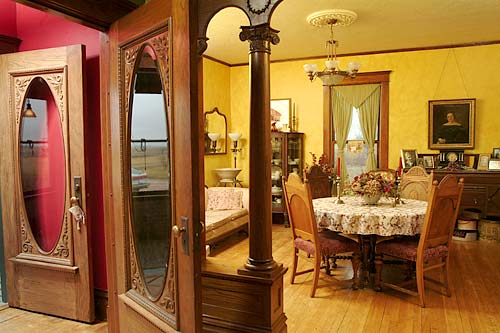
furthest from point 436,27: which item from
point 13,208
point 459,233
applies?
point 13,208

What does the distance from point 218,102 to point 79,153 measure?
417 cm

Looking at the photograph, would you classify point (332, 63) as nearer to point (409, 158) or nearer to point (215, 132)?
point (409, 158)

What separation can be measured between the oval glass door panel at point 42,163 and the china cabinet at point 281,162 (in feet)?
12.6

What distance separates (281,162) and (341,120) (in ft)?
4.04

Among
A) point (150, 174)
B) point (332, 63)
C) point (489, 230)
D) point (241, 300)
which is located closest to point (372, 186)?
point (332, 63)

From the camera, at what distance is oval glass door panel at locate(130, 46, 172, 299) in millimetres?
2055

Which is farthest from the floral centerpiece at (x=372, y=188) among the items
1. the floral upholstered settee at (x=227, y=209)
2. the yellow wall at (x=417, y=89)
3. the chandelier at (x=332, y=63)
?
the yellow wall at (x=417, y=89)

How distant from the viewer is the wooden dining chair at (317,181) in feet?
15.6

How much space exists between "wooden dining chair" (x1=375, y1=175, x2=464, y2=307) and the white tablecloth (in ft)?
0.45

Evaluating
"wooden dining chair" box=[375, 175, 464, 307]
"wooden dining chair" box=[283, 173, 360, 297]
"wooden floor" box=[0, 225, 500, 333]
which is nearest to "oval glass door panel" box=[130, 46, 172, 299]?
"wooden floor" box=[0, 225, 500, 333]

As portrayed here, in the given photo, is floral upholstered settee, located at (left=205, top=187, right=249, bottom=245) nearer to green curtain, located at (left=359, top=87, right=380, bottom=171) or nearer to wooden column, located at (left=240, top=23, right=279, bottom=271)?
green curtain, located at (left=359, top=87, right=380, bottom=171)

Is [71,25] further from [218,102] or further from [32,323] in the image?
[218,102]

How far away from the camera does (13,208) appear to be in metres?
3.12

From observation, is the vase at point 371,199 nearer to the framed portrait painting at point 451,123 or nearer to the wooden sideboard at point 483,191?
the wooden sideboard at point 483,191
